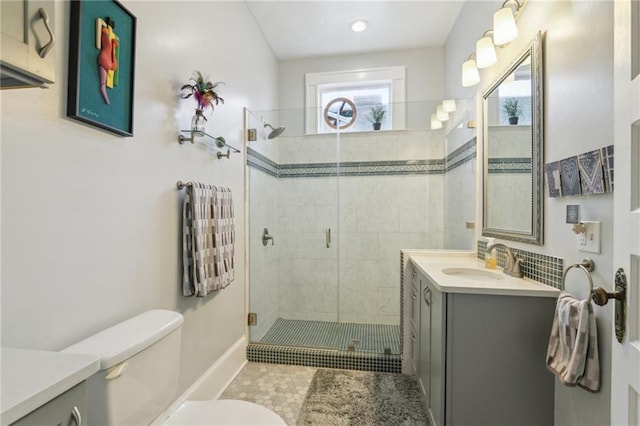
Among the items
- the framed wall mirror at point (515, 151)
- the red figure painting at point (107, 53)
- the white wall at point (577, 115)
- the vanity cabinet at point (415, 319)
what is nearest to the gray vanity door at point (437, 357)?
the vanity cabinet at point (415, 319)

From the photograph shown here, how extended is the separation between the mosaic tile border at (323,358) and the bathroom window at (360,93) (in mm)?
1992

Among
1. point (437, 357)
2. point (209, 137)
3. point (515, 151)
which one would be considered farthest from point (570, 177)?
point (209, 137)

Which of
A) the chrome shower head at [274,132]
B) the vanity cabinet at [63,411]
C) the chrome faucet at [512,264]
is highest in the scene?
the chrome shower head at [274,132]

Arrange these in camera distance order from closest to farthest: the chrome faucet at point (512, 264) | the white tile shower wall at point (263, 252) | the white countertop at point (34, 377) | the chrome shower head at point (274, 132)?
the white countertop at point (34, 377) → the chrome faucet at point (512, 264) → the white tile shower wall at point (263, 252) → the chrome shower head at point (274, 132)

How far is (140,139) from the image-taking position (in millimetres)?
1352

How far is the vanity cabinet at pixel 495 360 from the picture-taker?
4.34ft

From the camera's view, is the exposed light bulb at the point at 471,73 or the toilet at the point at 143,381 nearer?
the toilet at the point at 143,381

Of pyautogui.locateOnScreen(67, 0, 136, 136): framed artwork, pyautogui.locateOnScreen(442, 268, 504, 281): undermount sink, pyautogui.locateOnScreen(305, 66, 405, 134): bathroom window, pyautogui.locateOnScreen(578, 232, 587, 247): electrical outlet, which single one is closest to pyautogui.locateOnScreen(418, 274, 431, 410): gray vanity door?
pyautogui.locateOnScreen(442, 268, 504, 281): undermount sink

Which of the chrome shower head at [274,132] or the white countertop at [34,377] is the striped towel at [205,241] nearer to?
the white countertop at [34,377]

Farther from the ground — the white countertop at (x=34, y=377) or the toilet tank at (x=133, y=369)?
the white countertop at (x=34, y=377)

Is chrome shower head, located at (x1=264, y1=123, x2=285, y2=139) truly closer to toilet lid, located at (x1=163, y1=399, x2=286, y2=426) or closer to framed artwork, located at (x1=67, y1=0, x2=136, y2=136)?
framed artwork, located at (x1=67, y1=0, x2=136, y2=136)

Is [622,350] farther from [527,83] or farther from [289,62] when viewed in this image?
[289,62]

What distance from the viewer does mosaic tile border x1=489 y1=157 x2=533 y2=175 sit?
1.63m

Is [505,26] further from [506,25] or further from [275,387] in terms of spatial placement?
[275,387]
